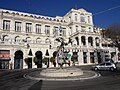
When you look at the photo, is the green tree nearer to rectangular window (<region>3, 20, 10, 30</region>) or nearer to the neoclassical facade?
the neoclassical facade

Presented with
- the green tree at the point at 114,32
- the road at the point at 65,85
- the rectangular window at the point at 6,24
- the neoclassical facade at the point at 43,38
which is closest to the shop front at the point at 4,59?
the neoclassical facade at the point at 43,38

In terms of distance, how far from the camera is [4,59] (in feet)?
114

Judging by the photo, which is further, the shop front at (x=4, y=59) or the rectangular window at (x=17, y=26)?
the rectangular window at (x=17, y=26)

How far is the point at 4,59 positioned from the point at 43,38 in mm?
15226

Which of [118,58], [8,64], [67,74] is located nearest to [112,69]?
[67,74]

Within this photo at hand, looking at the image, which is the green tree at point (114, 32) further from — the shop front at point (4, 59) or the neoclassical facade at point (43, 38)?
the shop front at point (4, 59)

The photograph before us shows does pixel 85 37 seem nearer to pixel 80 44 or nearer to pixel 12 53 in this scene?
pixel 80 44

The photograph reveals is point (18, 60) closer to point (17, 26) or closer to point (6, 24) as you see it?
point (17, 26)

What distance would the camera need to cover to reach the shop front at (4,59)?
1349 inches

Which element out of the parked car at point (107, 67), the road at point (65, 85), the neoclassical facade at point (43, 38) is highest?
the neoclassical facade at point (43, 38)

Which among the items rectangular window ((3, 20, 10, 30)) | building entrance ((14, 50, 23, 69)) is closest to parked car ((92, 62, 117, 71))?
building entrance ((14, 50, 23, 69))

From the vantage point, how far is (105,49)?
50344 mm

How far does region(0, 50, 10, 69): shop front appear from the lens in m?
34.3

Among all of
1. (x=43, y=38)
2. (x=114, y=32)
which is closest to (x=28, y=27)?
(x=43, y=38)
